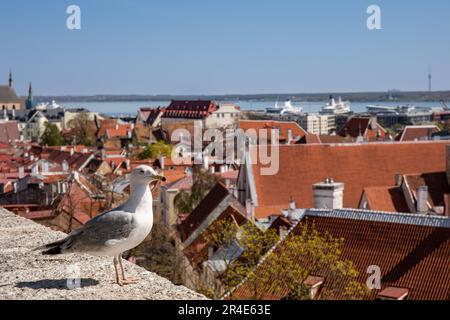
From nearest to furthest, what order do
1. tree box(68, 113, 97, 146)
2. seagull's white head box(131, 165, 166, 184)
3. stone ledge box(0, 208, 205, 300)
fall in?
stone ledge box(0, 208, 205, 300) → seagull's white head box(131, 165, 166, 184) → tree box(68, 113, 97, 146)

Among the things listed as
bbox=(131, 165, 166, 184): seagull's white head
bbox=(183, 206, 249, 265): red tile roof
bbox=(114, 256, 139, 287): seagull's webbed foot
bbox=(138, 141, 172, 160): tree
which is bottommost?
bbox=(138, 141, 172, 160): tree

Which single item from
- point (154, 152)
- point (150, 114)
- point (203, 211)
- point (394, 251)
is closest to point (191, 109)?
→ point (150, 114)

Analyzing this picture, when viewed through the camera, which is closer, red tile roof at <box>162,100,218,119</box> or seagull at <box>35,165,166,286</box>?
seagull at <box>35,165,166,286</box>

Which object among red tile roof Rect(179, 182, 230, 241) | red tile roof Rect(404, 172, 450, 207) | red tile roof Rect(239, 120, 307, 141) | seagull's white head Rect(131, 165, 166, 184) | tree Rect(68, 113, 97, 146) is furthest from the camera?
tree Rect(68, 113, 97, 146)

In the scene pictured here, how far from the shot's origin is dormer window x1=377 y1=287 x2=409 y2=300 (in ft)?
34.4

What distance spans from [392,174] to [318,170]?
2.74 meters

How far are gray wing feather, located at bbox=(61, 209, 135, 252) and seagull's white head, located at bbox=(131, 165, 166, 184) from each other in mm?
196

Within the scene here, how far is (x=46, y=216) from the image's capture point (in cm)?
1623

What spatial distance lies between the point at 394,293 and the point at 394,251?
126 cm

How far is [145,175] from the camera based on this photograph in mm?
4059

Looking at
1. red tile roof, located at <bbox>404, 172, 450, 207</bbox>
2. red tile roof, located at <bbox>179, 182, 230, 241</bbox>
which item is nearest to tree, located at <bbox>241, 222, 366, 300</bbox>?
red tile roof, located at <bbox>179, 182, 230, 241</bbox>

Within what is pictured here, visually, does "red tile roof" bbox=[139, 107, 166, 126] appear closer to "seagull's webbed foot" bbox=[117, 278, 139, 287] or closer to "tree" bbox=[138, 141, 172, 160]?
"tree" bbox=[138, 141, 172, 160]

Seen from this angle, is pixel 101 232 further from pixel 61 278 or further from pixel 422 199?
pixel 422 199

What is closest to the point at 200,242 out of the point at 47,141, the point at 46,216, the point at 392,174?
the point at 46,216
